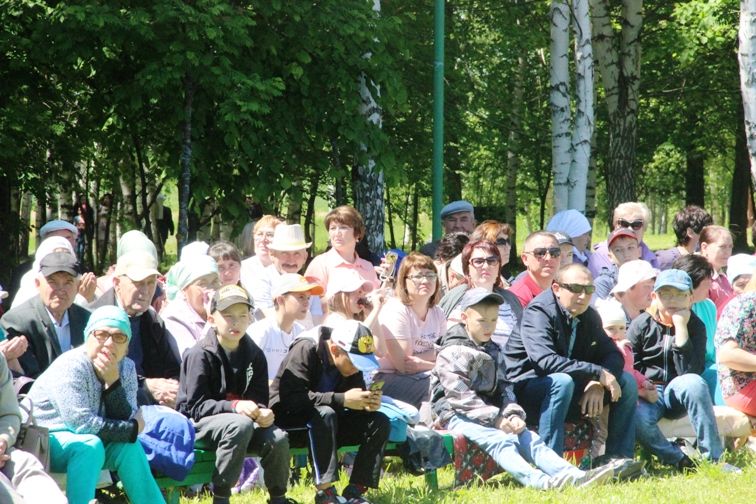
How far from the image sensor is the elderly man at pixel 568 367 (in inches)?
285

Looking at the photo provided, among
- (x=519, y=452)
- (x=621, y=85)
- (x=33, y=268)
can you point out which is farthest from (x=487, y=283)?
(x=621, y=85)

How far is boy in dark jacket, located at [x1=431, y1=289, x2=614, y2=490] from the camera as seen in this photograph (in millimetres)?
6863

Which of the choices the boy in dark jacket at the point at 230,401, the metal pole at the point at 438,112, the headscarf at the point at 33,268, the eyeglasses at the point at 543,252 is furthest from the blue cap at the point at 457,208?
the boy in dark jacket at the point at 230,401

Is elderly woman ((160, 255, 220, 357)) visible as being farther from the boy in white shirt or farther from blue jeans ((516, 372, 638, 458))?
blue jeans ((516, 372, 638, 458))

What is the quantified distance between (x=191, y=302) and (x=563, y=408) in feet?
8.39

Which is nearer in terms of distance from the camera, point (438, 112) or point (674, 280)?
point (674, 280)

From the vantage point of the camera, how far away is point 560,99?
44.9ft

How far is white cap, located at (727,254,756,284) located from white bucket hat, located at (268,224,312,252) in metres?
3.71

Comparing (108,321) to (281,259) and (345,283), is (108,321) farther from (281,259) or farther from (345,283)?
(281,259)

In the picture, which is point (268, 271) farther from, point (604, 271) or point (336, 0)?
point (336, 0)

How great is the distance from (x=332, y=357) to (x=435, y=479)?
1.15 metres

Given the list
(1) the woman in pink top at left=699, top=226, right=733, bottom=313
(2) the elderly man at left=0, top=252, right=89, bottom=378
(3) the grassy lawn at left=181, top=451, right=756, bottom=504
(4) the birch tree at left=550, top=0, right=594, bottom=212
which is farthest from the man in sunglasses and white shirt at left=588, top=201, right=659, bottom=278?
(2) the elderly man at left=0, top=252, right=89, bottom=378

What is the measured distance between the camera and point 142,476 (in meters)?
5.54

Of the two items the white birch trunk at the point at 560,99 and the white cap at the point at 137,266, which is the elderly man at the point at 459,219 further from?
the white cap at the point at 137,266
